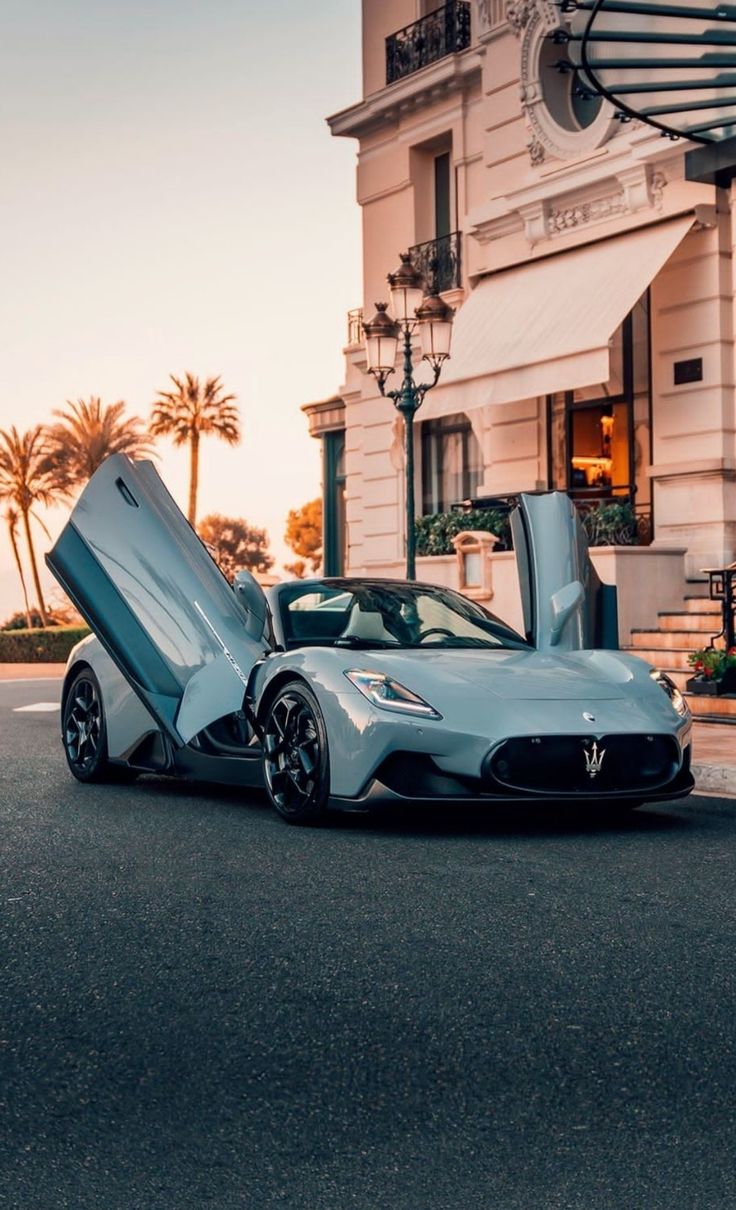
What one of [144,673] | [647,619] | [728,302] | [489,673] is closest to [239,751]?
[144,673]

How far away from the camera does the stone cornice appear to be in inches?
909

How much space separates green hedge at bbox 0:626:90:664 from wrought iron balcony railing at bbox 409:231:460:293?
82.1 feet

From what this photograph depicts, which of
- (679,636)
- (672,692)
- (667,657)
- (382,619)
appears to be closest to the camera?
(672,692)

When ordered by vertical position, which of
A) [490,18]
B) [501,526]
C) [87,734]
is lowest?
[87,734]

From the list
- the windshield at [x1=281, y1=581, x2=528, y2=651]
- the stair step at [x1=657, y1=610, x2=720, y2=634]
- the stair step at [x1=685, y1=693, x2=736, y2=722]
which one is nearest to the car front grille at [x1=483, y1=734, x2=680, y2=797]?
the windshield at [x1=281, y1=581, x2=528, y2=651]

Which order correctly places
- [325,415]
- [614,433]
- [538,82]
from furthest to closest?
[325,415], [538,82], [614,433]

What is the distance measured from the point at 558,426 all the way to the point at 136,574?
13.0 meters

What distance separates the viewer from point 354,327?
26.7 meters

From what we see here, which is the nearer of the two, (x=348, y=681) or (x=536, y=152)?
(x=348, y=681)

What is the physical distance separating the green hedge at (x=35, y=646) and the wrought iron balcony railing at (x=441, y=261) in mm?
25030

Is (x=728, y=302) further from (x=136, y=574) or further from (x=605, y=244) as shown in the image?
(x=136, y=574)

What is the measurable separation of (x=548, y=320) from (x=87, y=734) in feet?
36.8

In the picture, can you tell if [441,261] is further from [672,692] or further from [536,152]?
[672,692]

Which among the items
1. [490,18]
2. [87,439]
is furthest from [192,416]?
[490,18]
